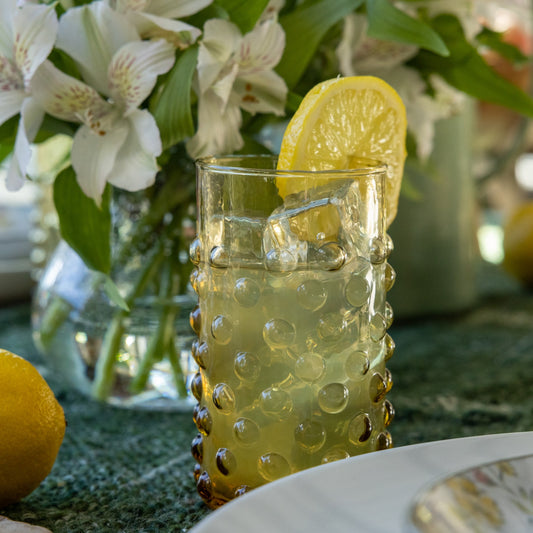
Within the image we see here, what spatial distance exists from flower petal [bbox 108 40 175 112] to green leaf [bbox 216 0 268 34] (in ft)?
0.15

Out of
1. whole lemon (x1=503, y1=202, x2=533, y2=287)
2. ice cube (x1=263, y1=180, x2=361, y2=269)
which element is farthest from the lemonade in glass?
whole lemon (x1=503, y1=202, x2=533, y2=287)

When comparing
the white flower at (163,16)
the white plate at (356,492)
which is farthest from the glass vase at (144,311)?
the white plate at (356,492)

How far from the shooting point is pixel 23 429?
34 cm

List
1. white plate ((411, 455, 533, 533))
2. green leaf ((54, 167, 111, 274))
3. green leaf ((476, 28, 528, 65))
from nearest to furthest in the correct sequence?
white plate ((411, 455, 533, 533))
green leaf ((54, 167, 111, 274))
green leaf ((476, 28, 528, 65))

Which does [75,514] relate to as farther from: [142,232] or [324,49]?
[324,49]

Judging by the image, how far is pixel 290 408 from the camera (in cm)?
31

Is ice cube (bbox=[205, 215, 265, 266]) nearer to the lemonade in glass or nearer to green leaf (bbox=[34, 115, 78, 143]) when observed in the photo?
the lemonade in glass

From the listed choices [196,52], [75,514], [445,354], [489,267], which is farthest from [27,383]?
[489,267]

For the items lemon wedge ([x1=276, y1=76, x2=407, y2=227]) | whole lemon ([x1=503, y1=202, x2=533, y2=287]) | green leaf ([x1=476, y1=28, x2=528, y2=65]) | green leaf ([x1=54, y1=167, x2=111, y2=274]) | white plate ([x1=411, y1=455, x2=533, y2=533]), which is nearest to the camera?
white plate ([x1=411, y1=455, x2=533, y2=533])

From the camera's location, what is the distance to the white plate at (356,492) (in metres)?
0.23

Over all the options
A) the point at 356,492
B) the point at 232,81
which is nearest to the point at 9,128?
the point at 232,81

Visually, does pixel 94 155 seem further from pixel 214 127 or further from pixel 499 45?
pixel 499 45

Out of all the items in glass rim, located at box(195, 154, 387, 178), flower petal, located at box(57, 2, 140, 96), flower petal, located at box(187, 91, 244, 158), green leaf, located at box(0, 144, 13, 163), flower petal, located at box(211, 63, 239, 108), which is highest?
flower petal, located at box(57, 2, 140, 96)

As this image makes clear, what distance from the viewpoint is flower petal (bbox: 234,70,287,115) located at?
406mm
